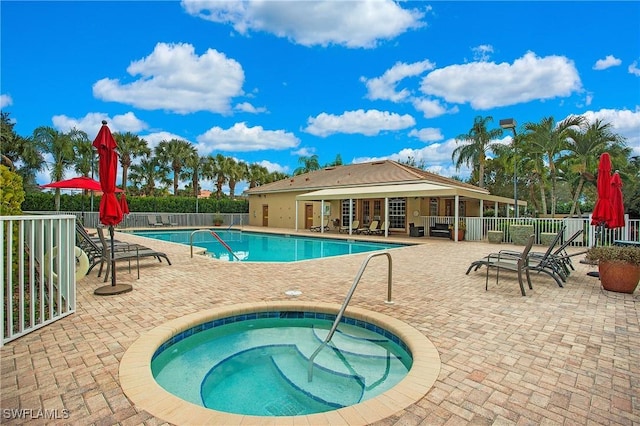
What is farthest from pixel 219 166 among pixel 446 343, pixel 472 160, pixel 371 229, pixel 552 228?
pixel 446 343

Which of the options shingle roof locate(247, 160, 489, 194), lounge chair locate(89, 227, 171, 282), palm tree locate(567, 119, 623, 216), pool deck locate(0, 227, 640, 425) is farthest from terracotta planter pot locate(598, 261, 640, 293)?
palm tree locate(567, 119, 623, 216)

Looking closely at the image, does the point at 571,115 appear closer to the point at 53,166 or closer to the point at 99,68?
the point at 99,68

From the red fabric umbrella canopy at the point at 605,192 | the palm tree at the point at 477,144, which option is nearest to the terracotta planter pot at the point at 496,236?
the red fabric umbrella canopy at the point at 605,192

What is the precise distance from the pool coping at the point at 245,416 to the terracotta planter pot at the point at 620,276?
457 cm

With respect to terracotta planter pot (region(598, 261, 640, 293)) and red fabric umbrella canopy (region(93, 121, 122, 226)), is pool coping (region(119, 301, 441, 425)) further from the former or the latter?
terracotta planter pot (region(598, 261, 640, 293))

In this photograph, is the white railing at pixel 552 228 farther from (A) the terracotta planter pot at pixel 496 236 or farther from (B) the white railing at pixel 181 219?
(B) the white railing at pixel 181 219

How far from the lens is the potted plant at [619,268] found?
5.86 meters

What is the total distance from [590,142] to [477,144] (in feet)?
43.6

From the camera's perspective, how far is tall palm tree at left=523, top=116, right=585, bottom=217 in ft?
64.8

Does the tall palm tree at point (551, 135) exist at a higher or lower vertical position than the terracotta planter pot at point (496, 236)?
higher

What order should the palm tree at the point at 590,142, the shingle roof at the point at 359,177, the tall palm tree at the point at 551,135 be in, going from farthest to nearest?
the shingle roof at the point at 359,177 < the tall palm tree at the point at 551,135 < the palm tree at the point at 590,142

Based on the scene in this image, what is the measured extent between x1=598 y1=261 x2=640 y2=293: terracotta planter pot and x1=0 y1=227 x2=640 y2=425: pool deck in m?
0.27

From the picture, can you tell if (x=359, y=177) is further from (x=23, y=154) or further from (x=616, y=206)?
(x=23, y=154)

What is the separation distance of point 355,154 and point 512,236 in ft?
116
